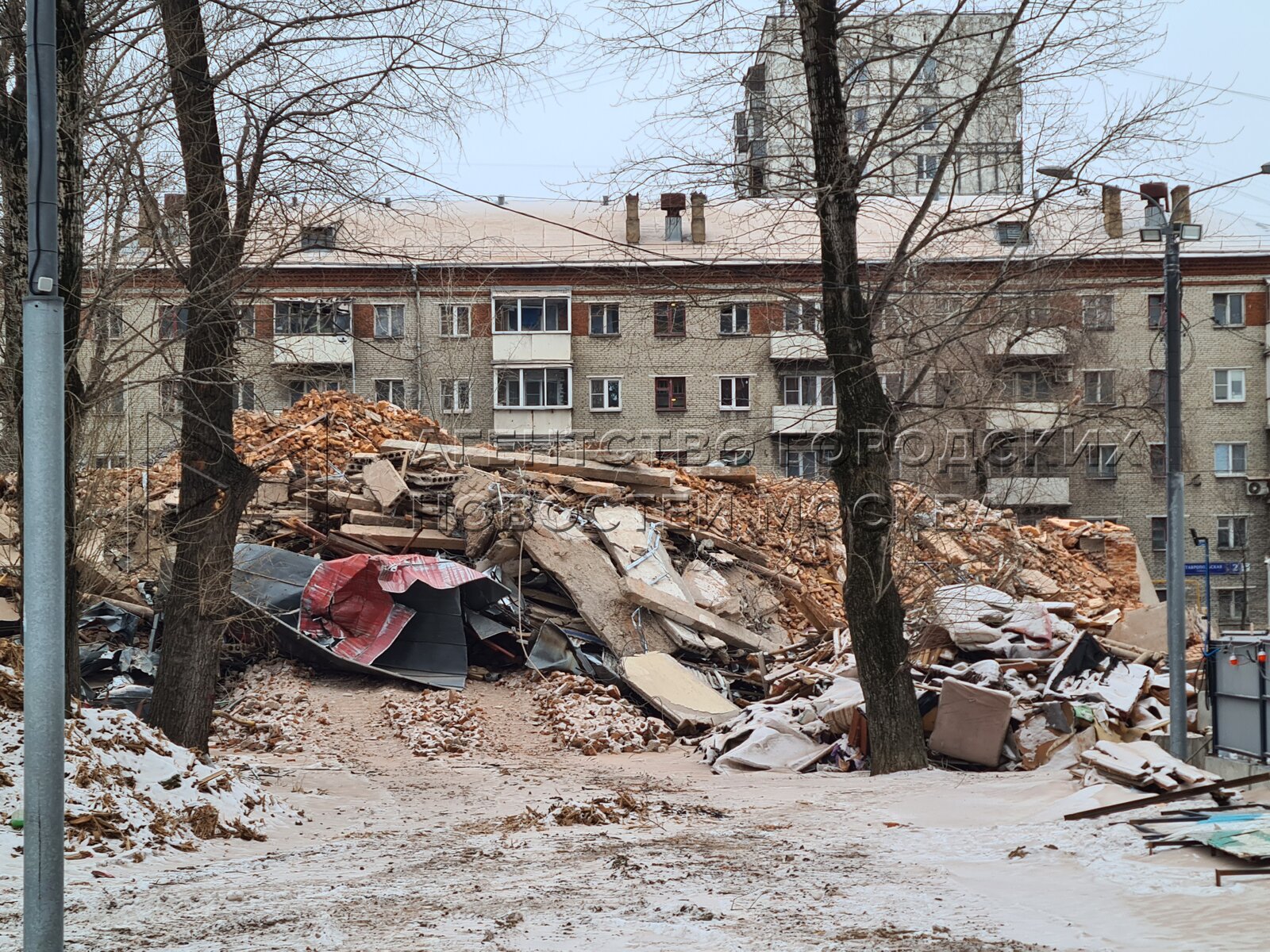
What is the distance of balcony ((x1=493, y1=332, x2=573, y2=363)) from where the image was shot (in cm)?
3884

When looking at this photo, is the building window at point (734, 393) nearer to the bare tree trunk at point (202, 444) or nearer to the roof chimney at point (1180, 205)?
the roof chimney at point (1180, 205)

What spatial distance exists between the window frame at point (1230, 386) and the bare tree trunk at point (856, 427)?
34.0 meters

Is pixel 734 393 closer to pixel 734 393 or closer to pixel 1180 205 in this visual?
pixel 734 393

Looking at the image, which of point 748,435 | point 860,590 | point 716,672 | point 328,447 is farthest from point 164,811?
point 748,435

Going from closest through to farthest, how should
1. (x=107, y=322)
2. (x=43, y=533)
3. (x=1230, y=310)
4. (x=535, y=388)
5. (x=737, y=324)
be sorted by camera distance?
1. (x=43, y=533)
2. (x=107, y=322)
3. (x=737, y=324)
4. (x=535, y=388)
5. (x=1230, y=310)

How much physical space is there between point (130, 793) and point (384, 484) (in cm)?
1113

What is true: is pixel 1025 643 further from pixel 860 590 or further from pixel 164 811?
pixel 164 811

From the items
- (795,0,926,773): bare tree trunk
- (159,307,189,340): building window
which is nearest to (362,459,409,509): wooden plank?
(159,307,189,340): building window

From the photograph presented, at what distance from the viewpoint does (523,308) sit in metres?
39.4

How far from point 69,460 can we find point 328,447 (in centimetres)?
1202

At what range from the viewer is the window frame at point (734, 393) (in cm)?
4000

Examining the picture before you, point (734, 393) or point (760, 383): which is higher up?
point (760, 383)

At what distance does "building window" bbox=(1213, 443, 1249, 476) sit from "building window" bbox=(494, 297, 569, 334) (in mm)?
22620

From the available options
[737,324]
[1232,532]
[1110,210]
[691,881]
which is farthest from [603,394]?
→ [691,881]
